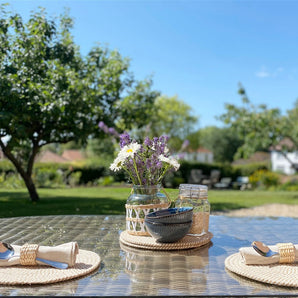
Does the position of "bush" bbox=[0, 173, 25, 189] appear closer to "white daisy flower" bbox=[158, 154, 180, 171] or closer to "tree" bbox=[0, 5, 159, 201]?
"tree" bbox=[0, 5, 159, 201]

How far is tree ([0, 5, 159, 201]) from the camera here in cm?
671

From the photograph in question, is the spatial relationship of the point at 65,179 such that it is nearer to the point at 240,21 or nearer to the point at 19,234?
the point at 240,21

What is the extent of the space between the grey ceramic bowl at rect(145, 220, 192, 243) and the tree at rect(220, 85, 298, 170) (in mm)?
9887

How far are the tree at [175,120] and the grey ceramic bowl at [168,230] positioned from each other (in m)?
23.1

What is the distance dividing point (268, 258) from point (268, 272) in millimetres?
106

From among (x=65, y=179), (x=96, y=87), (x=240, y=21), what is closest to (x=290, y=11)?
(x=240, y=21)

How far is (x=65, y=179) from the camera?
44.5 ft

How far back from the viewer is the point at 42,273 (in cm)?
120

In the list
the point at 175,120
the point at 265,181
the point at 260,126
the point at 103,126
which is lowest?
the point at 265,181

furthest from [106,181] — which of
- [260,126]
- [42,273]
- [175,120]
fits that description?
[175,120]

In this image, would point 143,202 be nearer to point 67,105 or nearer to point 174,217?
point 174,217

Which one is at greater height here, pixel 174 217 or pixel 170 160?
pixel 170 160

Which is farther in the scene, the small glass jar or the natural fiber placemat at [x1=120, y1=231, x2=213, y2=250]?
the small glass jar

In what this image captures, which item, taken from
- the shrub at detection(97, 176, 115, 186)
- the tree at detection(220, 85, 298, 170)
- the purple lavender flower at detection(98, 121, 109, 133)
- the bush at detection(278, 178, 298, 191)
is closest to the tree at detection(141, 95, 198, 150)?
the shrub at detection(97, 176, 115, 186)
